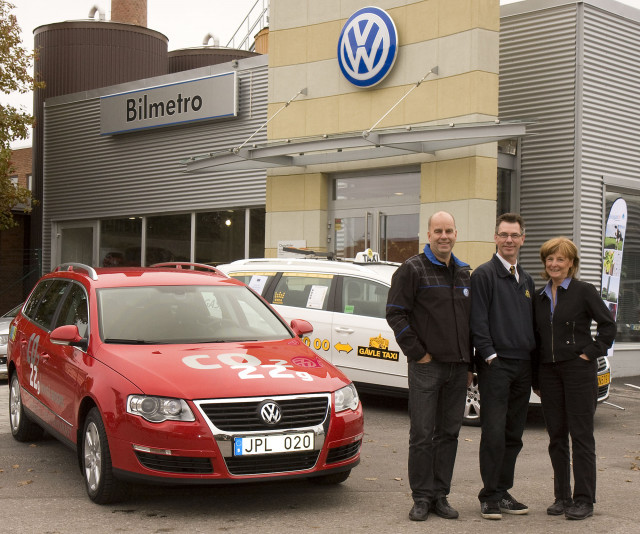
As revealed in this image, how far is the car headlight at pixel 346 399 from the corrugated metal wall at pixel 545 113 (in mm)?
8881

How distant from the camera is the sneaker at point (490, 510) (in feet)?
18.3

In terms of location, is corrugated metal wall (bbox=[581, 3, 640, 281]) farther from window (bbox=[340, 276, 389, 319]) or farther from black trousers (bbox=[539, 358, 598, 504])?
black trousers (bbox=[539, 358, 598, 504])

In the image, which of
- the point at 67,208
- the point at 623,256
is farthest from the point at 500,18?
the point at 67,208

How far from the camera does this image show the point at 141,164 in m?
20.9

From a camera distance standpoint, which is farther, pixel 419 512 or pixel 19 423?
pixel 19 423

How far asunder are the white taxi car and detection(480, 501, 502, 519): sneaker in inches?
146

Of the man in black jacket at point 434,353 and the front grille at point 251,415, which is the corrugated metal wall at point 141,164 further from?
the front grille at point 251,415

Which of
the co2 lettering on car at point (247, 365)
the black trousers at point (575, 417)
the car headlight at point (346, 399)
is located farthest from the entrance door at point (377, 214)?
the black trousers at point (575, 417)

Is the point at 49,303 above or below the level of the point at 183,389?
above

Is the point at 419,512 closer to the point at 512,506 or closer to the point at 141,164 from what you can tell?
the point at 512,506

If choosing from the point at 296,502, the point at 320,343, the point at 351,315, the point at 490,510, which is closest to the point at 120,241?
the point at 320,343

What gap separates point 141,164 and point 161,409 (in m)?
16.1

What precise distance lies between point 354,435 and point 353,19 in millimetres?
10522

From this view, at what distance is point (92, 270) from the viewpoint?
286 inches
